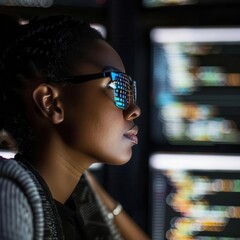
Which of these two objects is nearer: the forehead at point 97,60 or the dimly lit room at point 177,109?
the forehead at point 97,60

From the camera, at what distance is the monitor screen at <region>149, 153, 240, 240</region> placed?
1612mm

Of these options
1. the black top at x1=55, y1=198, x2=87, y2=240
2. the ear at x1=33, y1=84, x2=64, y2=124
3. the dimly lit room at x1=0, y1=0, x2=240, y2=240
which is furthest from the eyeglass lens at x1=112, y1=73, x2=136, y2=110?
the dimly lit room at x1=0, y1=0, x2=240, y2=240

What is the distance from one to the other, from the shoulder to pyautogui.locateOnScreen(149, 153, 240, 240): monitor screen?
889 mm

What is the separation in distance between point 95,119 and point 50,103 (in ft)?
0.27

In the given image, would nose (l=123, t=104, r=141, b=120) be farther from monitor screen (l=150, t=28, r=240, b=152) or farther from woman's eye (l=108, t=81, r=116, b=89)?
monitor screen (l=150, t=28, r=240, b=152)

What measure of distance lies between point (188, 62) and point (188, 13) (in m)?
0.14

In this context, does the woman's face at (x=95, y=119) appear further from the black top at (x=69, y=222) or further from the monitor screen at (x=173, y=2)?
the monitor screen at (x=173, y=2)

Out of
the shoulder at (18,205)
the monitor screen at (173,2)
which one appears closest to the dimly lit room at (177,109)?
the monitor screen at (173,2)

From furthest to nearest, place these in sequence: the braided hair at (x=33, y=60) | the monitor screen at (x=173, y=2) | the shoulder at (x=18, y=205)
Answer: the monitor screen at (x=173, y=2), the braided hair at (x=33, y=60), the shoulder at (x=18, y=205)

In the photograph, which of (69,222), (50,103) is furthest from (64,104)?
(69,222)

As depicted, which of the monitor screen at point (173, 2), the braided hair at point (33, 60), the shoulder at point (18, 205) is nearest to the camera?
the shoulder at point (18, 205)

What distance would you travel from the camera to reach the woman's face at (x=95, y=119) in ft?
3.30

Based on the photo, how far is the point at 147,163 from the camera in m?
1.67

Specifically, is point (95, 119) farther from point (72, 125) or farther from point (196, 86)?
point (196, 86)
